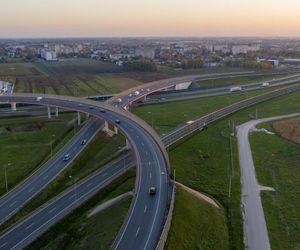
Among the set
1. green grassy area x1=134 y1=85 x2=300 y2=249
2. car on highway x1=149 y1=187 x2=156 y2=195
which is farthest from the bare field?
car on highway x1=149 y1=187 x2=156 y2=195

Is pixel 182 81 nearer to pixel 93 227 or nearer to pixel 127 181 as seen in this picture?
pixel 127 181

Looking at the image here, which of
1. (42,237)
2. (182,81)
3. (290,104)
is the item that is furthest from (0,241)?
(182,81)

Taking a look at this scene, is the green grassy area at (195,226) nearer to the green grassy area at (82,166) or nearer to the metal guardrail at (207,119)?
the green grassy area at (82,166)

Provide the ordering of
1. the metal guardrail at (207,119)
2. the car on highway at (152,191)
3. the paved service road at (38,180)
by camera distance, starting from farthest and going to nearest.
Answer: the metal guardrail at (207,119), the paved service road at (38,180), the car on highway at (152,191)

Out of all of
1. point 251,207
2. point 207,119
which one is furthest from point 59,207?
point 207,119

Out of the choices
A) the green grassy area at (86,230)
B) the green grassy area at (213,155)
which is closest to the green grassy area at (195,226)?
the green grassy area at (213,155)
